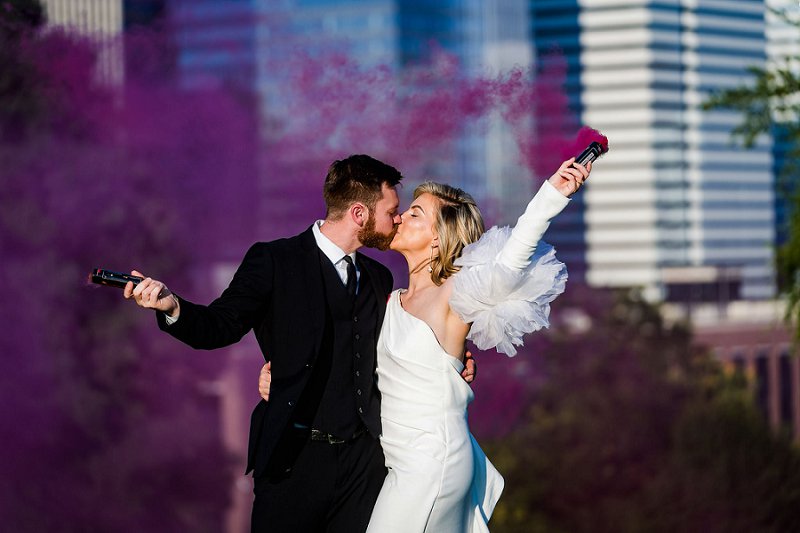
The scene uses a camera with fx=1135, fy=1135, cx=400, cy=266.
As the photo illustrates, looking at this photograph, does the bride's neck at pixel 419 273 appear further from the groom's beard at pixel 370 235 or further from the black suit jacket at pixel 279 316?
the black suit jacket at pixel 279 316

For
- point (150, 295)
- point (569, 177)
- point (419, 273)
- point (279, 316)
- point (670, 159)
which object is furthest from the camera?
point (670, 159)

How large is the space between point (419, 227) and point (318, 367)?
679 millimetres

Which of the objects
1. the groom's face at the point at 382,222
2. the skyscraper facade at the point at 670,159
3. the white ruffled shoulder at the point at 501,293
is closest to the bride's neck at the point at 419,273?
the groom's face at the point at 382,222

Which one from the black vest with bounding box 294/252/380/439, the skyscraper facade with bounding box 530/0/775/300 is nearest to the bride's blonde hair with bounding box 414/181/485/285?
the black vest with bounding box 294/252/380/439

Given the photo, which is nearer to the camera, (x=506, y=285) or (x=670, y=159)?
(x=506, y=285)

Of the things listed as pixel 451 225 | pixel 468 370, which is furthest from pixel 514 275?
pixel 468 370

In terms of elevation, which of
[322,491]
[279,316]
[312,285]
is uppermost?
[312,285]

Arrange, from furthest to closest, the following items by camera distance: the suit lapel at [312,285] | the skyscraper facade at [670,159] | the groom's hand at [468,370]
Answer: the skyscraper facade at [670,159] → the groom's hand at [468,370] → the suit lapel at [312,285]

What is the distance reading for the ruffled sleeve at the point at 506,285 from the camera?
3.95 m

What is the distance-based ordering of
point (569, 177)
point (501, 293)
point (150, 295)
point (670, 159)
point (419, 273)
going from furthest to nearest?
point (670, 159)
point (419, 273)
point (501, 293)
point (569, 177)
point (150, 295)

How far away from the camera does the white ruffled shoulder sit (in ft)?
13.3

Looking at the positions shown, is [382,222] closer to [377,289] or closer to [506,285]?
[377,289]

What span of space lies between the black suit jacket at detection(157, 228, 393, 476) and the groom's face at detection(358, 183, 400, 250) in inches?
8.1

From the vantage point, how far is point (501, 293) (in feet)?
13.2
